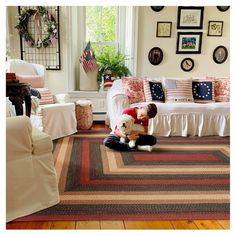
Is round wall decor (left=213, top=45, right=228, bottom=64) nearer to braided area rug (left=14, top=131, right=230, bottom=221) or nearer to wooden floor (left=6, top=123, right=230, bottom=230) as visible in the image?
braided area rug (left=14, top=131, right=230, bottom=221)

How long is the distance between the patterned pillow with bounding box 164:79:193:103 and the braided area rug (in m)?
0.86

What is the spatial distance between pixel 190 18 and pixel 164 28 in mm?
505

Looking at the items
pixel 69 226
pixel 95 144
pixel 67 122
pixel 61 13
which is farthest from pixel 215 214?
pixel 61 13

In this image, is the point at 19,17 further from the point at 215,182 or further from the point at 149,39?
the point at 215,182

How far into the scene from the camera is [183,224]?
1.90 meters

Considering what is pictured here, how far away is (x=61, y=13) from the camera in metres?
4.62

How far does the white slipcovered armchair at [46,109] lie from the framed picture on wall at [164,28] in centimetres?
216

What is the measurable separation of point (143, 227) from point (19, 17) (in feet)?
12.9

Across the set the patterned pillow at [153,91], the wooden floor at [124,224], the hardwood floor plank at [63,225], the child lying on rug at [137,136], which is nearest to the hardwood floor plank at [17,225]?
the wooden floor at [124,224]

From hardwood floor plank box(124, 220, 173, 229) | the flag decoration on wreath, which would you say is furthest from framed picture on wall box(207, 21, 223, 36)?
A: hardwood floor plank box(124, 220, 173, 229)

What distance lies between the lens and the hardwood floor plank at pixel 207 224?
1.87 meters

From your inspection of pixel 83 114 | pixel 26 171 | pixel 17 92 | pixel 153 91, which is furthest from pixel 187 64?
pixel 26 171

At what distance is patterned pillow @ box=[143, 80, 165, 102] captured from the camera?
4230 millimetres

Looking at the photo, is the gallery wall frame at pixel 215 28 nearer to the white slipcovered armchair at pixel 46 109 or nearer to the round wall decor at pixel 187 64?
the round wall decor at pixel 187 64
